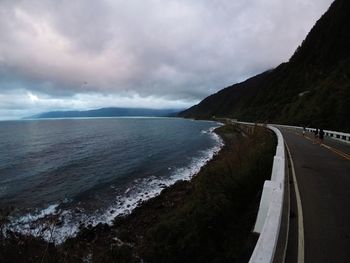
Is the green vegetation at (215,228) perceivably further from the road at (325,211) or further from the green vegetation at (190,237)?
the road at (325,211)

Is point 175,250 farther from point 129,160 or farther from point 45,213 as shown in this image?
point 129,160

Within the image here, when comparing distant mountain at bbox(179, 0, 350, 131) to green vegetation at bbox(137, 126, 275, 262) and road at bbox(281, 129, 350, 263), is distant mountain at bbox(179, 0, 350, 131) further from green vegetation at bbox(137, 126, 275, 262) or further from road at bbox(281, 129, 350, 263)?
green vegetation at bbox(137, 126, 275, 262)

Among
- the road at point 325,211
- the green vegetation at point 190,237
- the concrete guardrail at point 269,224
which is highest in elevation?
the concrete guardrail at point 269,224

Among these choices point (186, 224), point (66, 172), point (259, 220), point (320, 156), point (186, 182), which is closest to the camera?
point (259, 220)

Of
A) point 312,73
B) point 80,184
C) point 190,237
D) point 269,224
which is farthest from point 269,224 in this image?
point 312,73

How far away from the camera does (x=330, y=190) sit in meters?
8.28

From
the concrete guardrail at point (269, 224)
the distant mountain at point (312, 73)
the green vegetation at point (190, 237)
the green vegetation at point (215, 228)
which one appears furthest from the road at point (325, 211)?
the distant mountain at point (312, 73)

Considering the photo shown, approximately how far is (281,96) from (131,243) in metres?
86.8

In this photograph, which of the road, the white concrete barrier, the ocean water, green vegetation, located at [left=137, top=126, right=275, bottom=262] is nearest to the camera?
the white concrete barrier

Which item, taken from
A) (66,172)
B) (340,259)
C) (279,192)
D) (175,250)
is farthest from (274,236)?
(66,172)

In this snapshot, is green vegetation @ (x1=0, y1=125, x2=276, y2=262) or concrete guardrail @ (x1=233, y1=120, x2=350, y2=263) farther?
green vegetation @ (x1=0, y1=125, x2=276, y2=262)

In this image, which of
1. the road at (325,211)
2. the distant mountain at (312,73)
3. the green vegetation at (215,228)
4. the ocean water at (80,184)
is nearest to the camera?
the road at (325,211)

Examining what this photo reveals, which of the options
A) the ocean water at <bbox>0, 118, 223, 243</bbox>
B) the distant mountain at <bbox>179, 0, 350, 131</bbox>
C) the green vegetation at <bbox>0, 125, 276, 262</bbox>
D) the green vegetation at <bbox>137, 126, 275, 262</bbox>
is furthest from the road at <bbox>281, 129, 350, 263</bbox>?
the distant mountain at <bbox>179, 0, 350, 131</bbox>

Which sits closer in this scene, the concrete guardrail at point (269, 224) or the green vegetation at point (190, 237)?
the concrete guardrail at point (269, 224)
